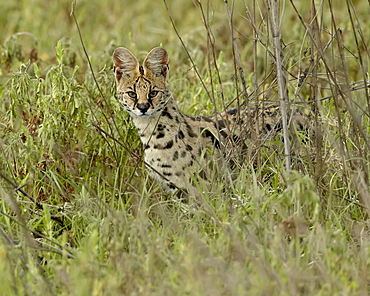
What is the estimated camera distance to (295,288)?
281 cm

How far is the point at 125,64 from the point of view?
4703 mm

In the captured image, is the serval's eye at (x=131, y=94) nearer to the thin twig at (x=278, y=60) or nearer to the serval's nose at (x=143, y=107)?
the serval's nose at (x=143, y=107)

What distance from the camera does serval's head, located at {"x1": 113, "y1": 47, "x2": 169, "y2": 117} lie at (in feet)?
14.8

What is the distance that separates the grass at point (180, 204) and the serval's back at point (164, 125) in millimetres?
150

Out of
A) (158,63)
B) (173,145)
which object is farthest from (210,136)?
(158,63)

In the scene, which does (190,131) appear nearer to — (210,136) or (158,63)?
(210,136)

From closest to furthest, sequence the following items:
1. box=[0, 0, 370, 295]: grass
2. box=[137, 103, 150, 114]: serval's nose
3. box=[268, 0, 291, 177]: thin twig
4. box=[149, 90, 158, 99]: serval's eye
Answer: box=[0, 0, 370, 295]: grass → box=[268, 0, 291, 177]: thin twig → box=[137, 103, 150, 114]: serval's nose → box=[149, 90, 158, 99]: serval's eye

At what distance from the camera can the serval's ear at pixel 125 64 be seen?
4680 millimetres

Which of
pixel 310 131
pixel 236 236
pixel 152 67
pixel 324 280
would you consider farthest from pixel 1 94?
pixel 324 280

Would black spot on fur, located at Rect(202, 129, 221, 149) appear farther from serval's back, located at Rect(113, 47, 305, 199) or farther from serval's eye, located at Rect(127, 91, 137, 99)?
serval's eye, located at Rect(127, 91, 137, 99)

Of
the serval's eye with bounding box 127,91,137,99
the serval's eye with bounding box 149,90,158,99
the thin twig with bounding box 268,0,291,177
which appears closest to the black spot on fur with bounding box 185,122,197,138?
the serval's eye with bounding box 149,90,158,99

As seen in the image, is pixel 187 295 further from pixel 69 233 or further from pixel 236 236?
pixel 69 233

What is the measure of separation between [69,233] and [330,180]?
4.98ft

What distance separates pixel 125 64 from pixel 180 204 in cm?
117
